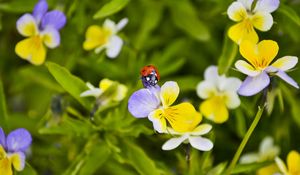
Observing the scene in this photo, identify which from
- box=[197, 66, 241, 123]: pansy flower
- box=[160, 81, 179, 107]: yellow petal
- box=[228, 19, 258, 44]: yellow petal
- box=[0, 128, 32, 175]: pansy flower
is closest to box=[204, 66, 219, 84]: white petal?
box=[197, 66, 241, 123]: pansy flower

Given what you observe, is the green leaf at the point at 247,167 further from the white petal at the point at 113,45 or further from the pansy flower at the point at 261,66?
the white petal at the point at 113,45

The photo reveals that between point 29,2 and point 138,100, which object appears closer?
point 138,100

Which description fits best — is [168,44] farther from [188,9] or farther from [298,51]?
[298,51]

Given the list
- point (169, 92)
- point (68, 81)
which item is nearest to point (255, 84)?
point (169, 92)

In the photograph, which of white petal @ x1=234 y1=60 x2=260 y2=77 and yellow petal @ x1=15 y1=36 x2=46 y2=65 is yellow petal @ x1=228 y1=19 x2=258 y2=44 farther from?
yellow petal @ x1=15 y1=36 x2=46 y2=65

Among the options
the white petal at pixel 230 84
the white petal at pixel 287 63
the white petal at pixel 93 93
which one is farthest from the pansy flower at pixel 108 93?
the white petal at pixel 287 63

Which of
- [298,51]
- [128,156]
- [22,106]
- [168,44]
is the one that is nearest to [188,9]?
[168,44]

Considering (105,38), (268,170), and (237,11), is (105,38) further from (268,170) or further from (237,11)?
(268,170)
